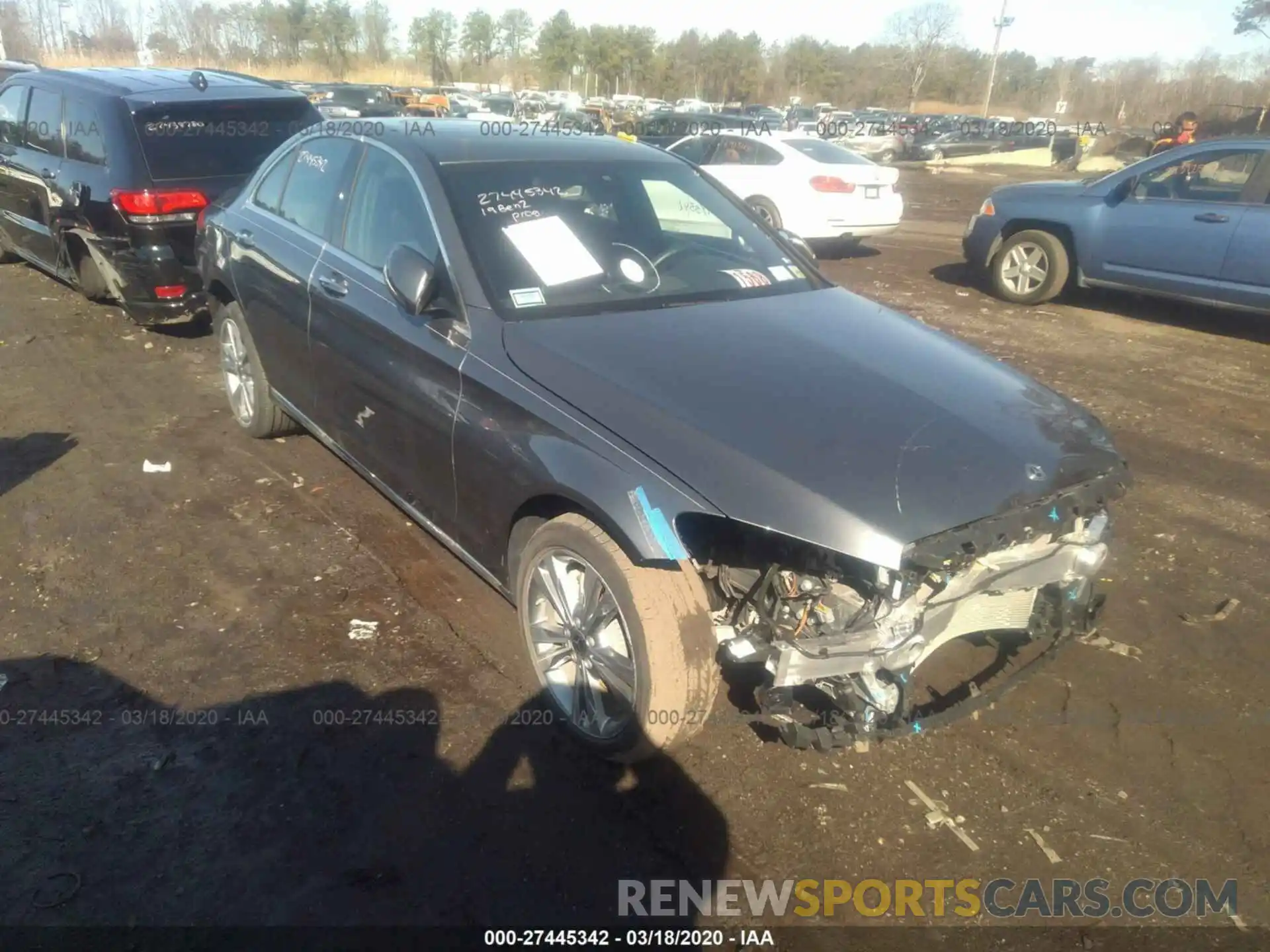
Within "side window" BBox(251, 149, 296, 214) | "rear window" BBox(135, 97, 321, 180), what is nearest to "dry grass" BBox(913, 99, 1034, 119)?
"rear window" BBox(135, 97, 321, 180)

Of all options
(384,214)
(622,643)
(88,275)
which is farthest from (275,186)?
(88,275)

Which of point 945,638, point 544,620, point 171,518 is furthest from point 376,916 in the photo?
point 171,518

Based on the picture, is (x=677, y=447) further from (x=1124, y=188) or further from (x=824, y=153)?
A: (x=824, y=153)

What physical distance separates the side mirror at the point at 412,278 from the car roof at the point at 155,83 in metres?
4.56

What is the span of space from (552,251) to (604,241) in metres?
0.28

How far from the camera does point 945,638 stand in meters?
2.80

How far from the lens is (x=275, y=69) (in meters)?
52.7

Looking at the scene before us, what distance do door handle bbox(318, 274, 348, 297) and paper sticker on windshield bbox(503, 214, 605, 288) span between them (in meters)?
0.82

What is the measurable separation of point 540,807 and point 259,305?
3032 mm

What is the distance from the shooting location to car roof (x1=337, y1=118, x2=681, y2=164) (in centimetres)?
362

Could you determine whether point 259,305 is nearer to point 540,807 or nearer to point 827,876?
point 540,807

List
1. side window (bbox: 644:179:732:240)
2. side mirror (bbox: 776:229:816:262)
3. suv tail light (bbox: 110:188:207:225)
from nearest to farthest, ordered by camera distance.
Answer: side window (bbox: 644:179:732:240) < side mirror (bbox: 776:229:816:262) < suv tail light (bbox: 110:188:207:225)

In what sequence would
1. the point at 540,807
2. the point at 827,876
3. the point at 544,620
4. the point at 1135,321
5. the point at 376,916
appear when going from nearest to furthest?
the point at 376,916, the point at 827,876, the point at 540,807, the point at 544,620, the point at 1135,321

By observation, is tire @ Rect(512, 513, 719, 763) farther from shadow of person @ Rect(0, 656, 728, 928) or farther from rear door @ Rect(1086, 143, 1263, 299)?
rear door @ Rect(1086, 143, 1263, 299)
